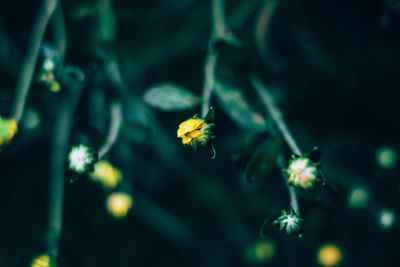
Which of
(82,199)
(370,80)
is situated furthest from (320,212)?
(82,199)

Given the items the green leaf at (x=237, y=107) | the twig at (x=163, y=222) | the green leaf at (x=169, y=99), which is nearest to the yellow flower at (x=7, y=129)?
the green leaf at (x=169, y=99)

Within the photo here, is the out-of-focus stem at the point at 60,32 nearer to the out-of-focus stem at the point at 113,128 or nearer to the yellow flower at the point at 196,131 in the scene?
the out-of-focus stem at the point at 113,128

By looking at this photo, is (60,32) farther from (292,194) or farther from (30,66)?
(292,194)

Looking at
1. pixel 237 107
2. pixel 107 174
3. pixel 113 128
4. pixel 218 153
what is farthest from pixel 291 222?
pixel 218 153

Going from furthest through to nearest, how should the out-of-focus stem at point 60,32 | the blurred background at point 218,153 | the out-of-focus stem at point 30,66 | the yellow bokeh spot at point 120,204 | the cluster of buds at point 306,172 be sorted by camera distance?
1. the blurred background at point 218,153
2. the yellow bokeh spot at point 120,204
3. the out-of-focus stem at point 60,32
4. the out-of-focus stem at point 30,66
5. the cluster of buds at point 306,172

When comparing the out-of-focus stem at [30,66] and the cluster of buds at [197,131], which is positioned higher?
the out-of-focus stem at [30,66]

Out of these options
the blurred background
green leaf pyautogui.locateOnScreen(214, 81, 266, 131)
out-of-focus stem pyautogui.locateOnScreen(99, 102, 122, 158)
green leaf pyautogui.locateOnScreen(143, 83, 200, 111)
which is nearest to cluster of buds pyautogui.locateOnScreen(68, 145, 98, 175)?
out-of-focus stem pyautogui.locateOnScreen(99, 102, 122, 158)

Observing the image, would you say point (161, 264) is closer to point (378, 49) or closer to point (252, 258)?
point (252, 258)

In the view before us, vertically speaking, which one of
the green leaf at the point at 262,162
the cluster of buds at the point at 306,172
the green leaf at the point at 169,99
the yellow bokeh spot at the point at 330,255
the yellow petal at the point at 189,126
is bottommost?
the cluster of buds at the point at 306,172

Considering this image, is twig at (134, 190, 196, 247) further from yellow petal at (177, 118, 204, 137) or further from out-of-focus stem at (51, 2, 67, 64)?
yellow petal at (177, 118, 204, 137)
